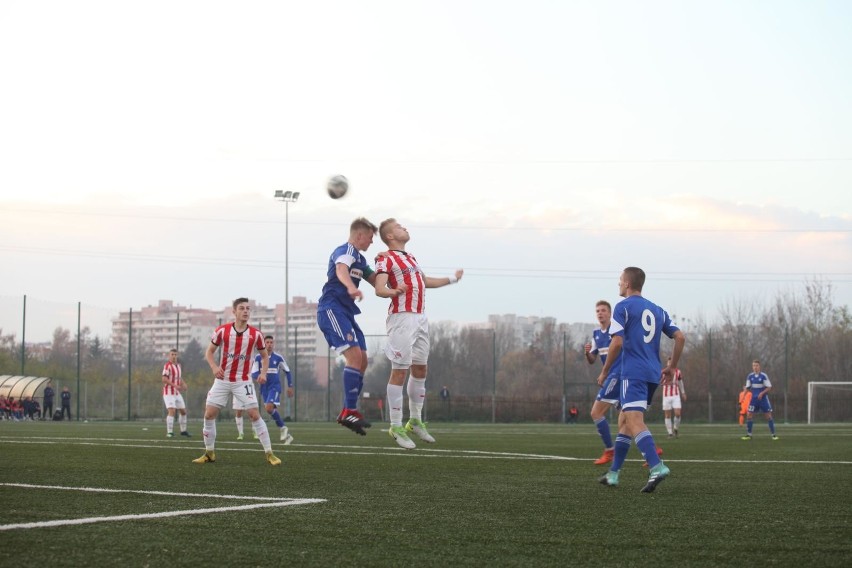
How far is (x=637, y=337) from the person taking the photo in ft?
27.2

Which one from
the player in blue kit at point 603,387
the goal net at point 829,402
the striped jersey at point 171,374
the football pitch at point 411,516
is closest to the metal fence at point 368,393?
the goal net at point 829,402

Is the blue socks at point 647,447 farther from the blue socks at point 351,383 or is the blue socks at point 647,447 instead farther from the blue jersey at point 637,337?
the blue socks at point 351,383

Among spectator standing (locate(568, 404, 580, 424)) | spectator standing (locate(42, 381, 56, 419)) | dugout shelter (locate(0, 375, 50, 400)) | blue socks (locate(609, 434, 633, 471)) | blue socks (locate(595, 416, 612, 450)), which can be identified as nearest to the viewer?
blue socks (locate(609, 434, 633, 471))

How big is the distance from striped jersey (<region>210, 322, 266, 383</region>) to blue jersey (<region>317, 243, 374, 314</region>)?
153 centimetres

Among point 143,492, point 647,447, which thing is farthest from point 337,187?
point 143,492

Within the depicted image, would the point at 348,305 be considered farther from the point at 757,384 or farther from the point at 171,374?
the point at 757,384

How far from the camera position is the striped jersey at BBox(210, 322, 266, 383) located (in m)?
12.1

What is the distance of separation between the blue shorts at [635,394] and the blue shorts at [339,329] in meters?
3.37

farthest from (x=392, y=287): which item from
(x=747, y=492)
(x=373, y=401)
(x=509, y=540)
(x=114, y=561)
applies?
(x=373, y=401)

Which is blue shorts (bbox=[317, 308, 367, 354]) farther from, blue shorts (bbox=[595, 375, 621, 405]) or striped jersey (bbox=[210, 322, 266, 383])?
blue shorts (bbox=[595, 375, 621, 405])

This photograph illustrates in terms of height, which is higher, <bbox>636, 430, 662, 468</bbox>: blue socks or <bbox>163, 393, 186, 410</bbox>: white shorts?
<bbox>636, 430, 662, 468</bbox>: blue socks

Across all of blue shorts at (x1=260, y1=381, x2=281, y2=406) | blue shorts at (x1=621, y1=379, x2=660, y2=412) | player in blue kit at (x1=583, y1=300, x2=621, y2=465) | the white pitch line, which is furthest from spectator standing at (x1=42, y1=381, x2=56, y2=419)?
blue shorts at (x1=621, y1=379, x2=660, y2=412)

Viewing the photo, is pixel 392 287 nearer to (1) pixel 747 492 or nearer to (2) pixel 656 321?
(2) pixel 656 321

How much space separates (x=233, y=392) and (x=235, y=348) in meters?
0.56
